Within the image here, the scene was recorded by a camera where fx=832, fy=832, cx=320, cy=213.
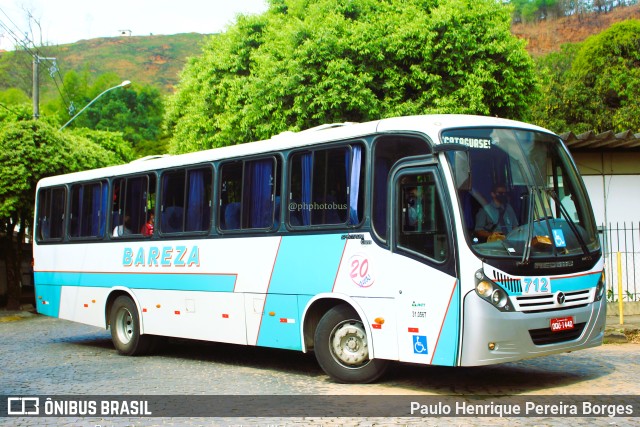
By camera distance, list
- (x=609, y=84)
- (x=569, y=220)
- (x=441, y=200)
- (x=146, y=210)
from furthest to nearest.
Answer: (x=609, y=84), (x=146, y=210), (x=569, y=220), (x=441, y=200)

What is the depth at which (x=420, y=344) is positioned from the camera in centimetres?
877

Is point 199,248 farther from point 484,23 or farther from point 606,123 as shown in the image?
point 606,123

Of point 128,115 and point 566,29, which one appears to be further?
point 566,29

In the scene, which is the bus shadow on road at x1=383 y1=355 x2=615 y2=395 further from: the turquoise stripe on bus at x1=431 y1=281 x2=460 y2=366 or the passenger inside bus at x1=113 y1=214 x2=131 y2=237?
the passenger inside bus at x1=113 y1=214 x2=131 y2=237

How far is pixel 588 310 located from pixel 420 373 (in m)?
2.45

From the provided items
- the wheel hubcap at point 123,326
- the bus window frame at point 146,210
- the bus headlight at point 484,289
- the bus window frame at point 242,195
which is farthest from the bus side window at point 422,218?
the wheel hubcap at point 123,326

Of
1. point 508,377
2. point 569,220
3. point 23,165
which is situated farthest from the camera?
point 23,165

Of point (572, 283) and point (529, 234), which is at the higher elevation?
point (529, 234)

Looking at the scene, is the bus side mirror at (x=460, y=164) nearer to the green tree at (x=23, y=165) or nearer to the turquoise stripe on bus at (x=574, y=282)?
the turquoise stripe on bus at (x=574, y=282)

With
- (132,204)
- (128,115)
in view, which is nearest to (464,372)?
(132,204)

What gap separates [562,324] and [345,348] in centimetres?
250

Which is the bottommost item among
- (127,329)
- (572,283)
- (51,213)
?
(127,329)

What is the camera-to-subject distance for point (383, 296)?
9.21m

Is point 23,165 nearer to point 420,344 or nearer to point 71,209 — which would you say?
point 71,209
